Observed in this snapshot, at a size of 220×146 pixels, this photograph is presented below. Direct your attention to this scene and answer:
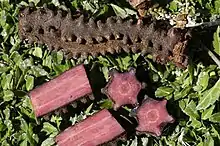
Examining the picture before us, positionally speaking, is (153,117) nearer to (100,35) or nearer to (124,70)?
(124,70)

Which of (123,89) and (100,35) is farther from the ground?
(100,35)

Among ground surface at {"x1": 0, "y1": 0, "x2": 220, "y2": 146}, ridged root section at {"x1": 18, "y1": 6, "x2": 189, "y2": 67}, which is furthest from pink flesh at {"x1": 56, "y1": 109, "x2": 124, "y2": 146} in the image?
ridged root section at {"x1": 18, "y1": 6, "x2": 189, "y2": 67}

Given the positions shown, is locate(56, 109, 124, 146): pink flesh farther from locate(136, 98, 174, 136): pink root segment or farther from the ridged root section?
the ridged root section

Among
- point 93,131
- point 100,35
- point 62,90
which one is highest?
point 100,35

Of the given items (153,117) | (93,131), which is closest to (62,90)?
(93,131)

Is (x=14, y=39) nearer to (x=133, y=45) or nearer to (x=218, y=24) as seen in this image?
(x=133, y=45)
